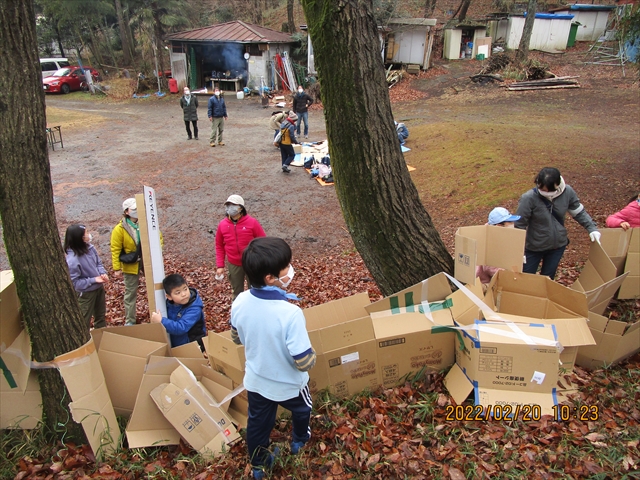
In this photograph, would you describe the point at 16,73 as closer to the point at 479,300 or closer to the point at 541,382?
the point at 479,300

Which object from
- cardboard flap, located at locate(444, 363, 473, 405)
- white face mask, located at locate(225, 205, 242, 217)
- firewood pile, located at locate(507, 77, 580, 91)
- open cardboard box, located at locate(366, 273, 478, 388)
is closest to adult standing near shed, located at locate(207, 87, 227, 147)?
white face mask, located at locate(225, 205, 242, 217)

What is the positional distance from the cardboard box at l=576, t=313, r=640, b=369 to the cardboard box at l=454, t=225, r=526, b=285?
729mm

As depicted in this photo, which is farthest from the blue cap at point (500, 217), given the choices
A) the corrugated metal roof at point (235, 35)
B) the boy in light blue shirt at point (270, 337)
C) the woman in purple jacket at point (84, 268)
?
the corrugated metal roof at point (235, 35)

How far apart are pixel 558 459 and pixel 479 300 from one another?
1133 millimetres

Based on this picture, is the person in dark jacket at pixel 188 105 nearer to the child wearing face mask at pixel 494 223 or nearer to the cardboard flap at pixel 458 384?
the child wearing face mask at pixel 494 223

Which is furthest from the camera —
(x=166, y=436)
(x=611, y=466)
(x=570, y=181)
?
(x=570, y=181)

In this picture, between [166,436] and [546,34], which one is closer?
[166,436]

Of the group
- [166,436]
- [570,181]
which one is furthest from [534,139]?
[166,436]

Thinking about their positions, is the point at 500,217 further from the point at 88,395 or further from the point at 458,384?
the point at 88,395

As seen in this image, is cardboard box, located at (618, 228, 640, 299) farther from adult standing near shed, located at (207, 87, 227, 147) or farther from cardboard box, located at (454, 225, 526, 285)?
adult standing near shed, located at (207, 87, 227, 147)

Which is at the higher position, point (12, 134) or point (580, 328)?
point (12, 134)

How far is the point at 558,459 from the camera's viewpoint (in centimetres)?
278

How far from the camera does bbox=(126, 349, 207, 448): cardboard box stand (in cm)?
329

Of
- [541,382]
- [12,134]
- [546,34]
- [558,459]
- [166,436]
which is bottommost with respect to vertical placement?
[166,436]
